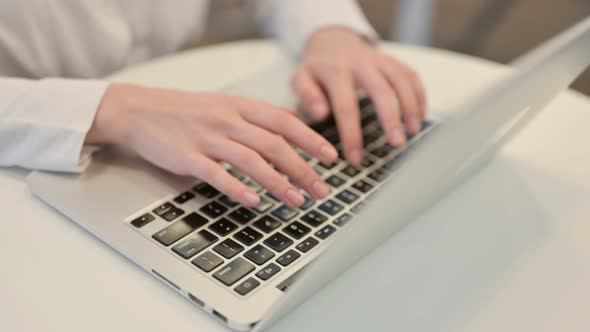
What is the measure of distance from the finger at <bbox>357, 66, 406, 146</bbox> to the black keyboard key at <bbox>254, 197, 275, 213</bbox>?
157 millimetres

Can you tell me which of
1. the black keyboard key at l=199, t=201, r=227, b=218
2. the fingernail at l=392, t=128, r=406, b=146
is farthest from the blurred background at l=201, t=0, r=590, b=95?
the black keyboard key at l=199, t=201, r=227, b=218

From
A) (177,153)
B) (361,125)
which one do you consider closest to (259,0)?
(361,125)

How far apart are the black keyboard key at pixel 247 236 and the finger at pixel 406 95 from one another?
0.23 metres

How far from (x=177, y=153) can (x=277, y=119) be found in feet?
0.31

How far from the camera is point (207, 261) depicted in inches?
17.0

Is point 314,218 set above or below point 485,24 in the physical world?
above

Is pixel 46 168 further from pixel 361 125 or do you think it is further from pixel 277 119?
pixel 361 125

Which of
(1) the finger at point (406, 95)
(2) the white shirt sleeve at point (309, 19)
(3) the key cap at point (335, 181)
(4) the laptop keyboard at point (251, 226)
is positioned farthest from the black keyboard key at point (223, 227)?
(2) the white shirt sleeve at point (309, 19)

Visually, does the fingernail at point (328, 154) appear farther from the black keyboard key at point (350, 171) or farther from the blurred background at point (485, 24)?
the blurred background at point (485, 24)

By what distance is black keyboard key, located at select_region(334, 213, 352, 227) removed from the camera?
486mm

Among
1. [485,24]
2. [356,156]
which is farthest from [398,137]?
[485,24]

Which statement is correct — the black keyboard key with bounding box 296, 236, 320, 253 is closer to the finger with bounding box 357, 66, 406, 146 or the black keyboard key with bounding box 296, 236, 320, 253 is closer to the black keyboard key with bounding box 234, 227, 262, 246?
the black keyboard key with bounding box 234, 227, 262, 246

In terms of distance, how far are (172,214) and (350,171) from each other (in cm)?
17

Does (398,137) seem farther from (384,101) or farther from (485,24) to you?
(485,24)
